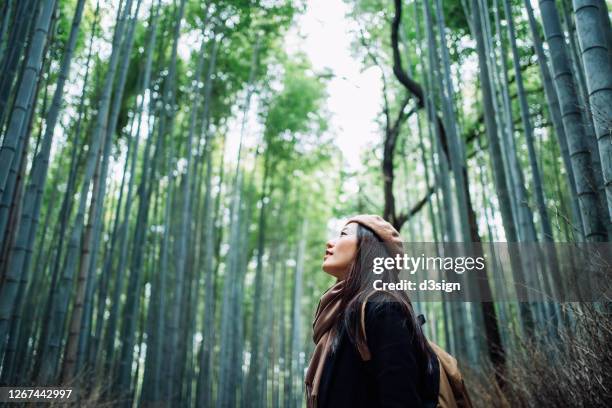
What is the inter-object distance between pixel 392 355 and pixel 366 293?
0.53 ft

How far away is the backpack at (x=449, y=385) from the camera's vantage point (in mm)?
1044

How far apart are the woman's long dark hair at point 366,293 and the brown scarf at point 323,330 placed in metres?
0.02

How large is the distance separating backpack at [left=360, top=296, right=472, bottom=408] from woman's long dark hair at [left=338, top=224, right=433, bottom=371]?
27 millimetres

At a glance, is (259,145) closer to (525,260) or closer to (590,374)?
(525,260)

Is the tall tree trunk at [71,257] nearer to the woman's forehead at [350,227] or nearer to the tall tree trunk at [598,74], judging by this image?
the woman's forehead at [350,227]

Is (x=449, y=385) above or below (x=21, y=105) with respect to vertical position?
below

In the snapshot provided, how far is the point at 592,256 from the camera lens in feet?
4.79

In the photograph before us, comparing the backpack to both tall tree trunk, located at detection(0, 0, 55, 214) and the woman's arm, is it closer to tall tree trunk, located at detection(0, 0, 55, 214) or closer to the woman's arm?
the woman's arm

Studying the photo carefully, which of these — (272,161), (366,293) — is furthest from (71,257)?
(272,161)

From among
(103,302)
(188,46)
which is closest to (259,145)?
(188,46)

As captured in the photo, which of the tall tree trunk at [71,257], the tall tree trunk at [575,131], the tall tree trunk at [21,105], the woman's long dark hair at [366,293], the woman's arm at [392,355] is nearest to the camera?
the woman's arm at [392,355]

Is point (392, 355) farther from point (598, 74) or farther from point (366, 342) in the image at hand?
point (598, 74)

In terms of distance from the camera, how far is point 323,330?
1120 mm

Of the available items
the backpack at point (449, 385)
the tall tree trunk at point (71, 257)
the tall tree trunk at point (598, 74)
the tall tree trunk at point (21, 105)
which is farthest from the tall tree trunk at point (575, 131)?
the tall tree trunk at point (71, 257)
